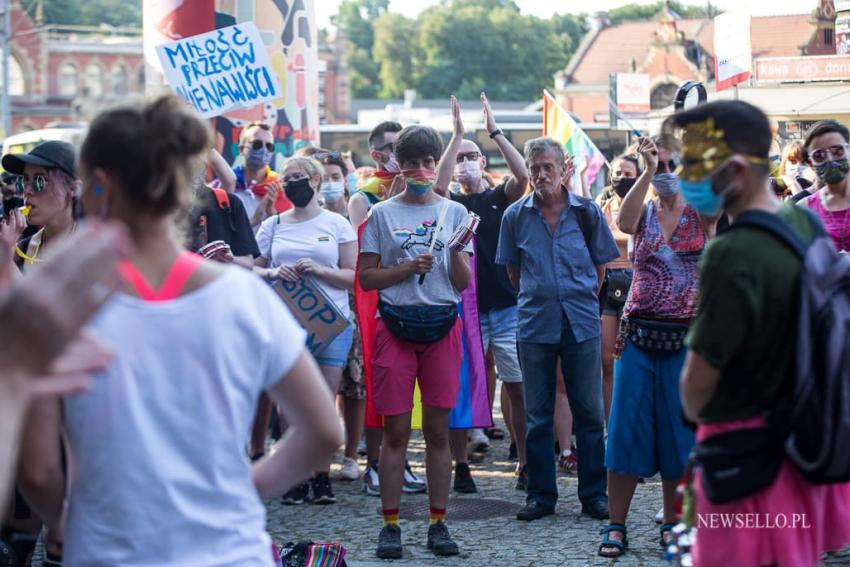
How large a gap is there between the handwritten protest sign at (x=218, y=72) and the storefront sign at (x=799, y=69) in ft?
83.1

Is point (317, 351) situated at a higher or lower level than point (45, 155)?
lower

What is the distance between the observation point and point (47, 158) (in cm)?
516

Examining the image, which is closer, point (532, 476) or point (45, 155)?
point (45, 155)

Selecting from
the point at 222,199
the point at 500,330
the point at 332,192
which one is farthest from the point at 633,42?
the point at 222,199

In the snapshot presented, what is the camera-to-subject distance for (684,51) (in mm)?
85125

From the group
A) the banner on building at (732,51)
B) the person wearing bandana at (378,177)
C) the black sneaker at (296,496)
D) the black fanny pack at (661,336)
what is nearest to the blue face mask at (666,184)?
the black fanny pack at (661,336)

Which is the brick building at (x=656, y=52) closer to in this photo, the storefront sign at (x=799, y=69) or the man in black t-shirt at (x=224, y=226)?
the storefront sign at (x=799, y=69)

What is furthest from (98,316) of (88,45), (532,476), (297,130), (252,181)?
(88,45)

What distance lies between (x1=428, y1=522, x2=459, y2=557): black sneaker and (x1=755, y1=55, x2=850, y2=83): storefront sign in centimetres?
2760

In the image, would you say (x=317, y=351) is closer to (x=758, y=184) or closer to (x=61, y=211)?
(x=61, y=211)

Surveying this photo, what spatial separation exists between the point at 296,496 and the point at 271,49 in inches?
202

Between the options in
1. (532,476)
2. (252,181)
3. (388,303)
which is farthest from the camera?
(252,181)

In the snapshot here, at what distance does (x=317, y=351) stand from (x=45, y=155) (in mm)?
2736

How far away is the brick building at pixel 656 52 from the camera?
74.4 m
